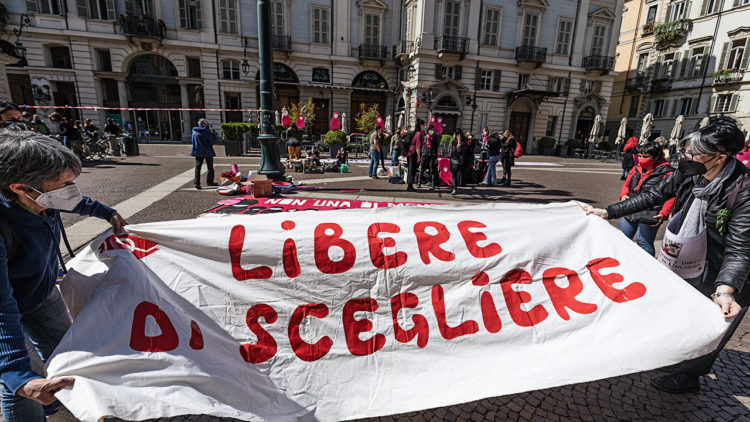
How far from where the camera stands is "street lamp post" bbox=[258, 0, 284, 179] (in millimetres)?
8414

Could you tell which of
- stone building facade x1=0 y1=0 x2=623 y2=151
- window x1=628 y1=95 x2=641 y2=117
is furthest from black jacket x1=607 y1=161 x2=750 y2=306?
window x1=628 y1=95 x2=641 y2=117

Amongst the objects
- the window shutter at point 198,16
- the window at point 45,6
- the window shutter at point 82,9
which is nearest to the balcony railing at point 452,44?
the window shutter at point 198,16

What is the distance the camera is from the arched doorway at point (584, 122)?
31.1m

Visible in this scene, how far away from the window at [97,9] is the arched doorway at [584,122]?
37331 millimetres

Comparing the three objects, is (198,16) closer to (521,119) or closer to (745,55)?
(521,119)

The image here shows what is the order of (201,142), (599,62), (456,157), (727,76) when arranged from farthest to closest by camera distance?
(599,62), (727,76), (456,157), (201,142)

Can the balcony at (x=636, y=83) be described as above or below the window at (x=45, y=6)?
below

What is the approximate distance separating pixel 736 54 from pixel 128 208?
138ft

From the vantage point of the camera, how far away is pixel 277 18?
26.0 m

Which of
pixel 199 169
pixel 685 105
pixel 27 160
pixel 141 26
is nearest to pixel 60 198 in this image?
pixel 27 160

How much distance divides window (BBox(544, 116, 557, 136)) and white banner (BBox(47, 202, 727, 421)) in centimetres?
3225

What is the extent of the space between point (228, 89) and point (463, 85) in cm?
1809

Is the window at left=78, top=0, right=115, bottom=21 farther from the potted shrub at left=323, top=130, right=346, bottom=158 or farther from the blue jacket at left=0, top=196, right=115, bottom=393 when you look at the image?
the blue jacket at left=0, top=196, right=115, bottom=393

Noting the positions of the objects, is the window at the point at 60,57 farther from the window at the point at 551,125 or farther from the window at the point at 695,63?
the window at the point at 695,63
